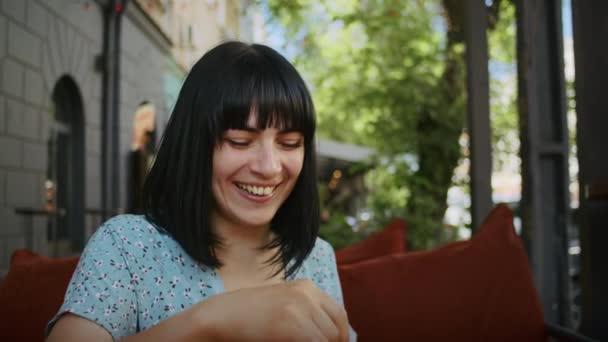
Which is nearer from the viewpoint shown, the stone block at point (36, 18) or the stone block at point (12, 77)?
the stone block at point (12, 77)

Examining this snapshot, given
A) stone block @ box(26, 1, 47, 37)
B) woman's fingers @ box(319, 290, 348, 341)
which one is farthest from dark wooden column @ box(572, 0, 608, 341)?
stone block @ box(26, 1, 47, 37)

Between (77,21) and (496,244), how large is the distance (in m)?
4.63

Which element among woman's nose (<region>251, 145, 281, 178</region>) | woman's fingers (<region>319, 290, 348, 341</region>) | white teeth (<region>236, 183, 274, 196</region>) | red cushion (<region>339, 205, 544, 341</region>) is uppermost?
woman's nose (<region>251, 145, 281, 178</region>)

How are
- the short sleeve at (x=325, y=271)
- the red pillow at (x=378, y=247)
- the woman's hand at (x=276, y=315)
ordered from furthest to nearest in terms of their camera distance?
the red pillow at (x=378, y=247), the short sleeve at (x=325, y=271), the woman's hand at (x=276, y=315)

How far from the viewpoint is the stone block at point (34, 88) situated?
4.08 m

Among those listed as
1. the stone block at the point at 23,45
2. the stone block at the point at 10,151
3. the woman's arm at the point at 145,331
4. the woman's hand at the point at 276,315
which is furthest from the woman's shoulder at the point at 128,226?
the stone block at the point at 23,45

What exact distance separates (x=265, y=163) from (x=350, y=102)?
5775 millimetres

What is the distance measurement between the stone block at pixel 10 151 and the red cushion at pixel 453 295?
2.38 m

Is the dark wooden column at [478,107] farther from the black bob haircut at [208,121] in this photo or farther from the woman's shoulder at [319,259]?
the black bob haircut at [208,121]

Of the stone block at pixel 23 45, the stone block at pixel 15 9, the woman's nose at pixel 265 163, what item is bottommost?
the woman's nose at pixel 265 163

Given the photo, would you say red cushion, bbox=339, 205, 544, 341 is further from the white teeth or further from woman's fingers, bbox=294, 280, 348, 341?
woman's fingers, bbox=294, 280, 348, 341

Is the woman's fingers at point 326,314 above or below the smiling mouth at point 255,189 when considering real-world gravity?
below

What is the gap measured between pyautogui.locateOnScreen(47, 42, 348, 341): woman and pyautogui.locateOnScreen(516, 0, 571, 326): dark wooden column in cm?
Answer: 174

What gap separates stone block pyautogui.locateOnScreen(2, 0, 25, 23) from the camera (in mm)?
3525
